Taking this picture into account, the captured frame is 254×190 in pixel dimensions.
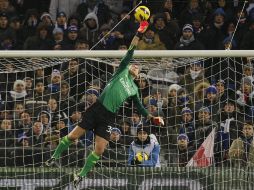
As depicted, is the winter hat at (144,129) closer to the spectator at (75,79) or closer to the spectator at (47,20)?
the spectator at (75,79)

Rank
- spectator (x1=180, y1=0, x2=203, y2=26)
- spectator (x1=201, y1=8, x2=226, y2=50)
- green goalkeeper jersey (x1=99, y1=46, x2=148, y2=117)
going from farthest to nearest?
1. spectator (x1=180, y1=0, x2=203, y2=26)
2. spectator (x1=201, y1=8, x2=226, y2=50)
3. green goalkeeper jersey (x1=99, y1=46, x2=148, y2=117)

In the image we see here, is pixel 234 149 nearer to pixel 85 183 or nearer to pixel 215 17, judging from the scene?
pixel 85 183

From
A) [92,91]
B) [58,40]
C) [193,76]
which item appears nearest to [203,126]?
[193,76]

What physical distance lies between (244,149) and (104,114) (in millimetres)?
2570

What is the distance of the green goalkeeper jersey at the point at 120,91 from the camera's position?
1853cm

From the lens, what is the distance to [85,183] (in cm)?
1956

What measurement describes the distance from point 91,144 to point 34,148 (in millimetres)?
949

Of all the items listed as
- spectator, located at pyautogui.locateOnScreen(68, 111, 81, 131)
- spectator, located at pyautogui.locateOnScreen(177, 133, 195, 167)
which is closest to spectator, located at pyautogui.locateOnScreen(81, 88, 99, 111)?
spectator, located at pyautogui.locateOnScreen(68, 111, 81, 131)

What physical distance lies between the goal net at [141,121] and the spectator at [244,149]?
16 millimetres

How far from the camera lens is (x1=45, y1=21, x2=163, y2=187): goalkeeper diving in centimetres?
1850

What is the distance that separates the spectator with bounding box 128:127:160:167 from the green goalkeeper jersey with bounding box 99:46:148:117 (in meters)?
1.33

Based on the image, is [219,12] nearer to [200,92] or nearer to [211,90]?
[200,92]

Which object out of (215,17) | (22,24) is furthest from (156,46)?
(22,24)

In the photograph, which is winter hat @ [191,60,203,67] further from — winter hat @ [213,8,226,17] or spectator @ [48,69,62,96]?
winter hat @ [213,8,226,17]
